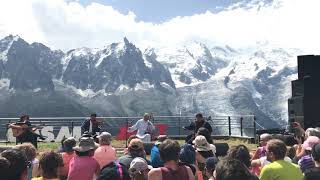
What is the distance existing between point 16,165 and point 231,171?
1943 mm

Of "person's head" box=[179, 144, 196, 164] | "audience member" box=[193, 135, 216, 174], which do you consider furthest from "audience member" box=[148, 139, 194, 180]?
"audience member" box=[193, 135, 216, 174]

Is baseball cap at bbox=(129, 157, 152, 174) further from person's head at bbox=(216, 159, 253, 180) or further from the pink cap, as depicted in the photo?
the pink cap

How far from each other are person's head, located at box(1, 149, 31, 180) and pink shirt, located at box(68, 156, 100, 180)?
277 cm

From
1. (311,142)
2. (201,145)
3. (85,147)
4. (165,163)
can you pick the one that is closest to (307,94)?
(311,142)

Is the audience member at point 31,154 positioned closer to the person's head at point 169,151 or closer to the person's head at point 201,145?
the person's head at point 169,151

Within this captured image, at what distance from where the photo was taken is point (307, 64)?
17.0 m

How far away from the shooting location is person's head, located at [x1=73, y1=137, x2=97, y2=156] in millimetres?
7393

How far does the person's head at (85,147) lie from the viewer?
7.39 metres

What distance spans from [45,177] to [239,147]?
2.52 meters

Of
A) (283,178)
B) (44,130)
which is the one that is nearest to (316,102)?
(283,178)

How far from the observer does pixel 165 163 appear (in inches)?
240

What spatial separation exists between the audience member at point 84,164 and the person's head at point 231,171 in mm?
3686

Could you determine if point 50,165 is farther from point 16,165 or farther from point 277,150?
point 277,150

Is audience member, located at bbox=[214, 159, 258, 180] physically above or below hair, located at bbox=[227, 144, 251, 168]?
above
